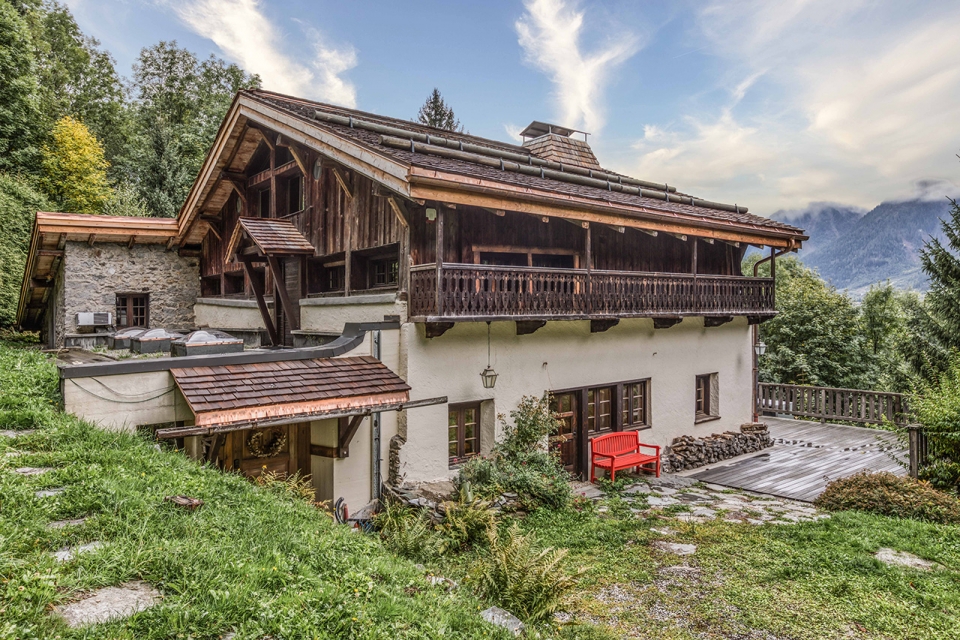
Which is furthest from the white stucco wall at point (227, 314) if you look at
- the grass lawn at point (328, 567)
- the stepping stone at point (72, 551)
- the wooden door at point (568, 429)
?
the stepping stone at point (72, 551)

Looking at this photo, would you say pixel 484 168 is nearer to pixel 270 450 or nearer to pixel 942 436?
pixel 270 450

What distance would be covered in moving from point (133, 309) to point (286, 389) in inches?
455

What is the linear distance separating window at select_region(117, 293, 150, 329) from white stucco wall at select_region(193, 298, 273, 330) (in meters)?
1.34

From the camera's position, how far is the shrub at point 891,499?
7.88 meters

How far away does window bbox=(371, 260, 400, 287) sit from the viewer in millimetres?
10377

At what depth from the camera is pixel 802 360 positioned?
19.6 metres

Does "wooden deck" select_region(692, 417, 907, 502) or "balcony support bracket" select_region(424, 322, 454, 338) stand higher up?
"balcony support bracket" select_region(424, 322, 454, 338)

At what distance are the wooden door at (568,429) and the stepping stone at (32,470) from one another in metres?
8.23

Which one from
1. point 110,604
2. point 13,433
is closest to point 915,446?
point 110,604

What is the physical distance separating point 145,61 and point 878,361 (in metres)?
41.6

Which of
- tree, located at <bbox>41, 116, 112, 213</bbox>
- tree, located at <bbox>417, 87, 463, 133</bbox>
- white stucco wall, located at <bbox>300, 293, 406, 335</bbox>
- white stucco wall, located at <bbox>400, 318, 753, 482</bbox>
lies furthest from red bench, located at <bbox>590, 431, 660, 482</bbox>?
tree, located at <bbox>417, 87, 463, 133</bbox>

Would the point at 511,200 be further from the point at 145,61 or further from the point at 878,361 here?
the point at 145,61

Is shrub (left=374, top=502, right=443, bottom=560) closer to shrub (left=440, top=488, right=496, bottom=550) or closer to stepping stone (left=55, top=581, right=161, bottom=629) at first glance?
shrub (left=440, top=488, right=496, bottom=550)

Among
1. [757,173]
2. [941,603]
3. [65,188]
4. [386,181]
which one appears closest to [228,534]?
[386,181]
